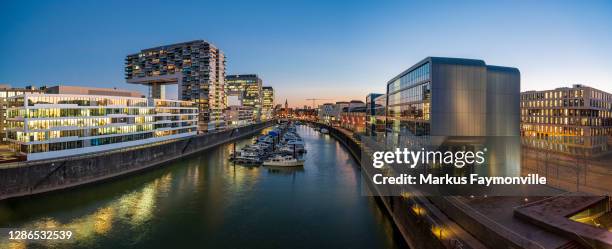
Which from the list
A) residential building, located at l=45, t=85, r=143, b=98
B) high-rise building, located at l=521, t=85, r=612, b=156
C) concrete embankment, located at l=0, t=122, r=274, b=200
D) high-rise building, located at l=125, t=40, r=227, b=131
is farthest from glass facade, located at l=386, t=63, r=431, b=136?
high-rise building, located at l=125, t=40, r=227, b=131

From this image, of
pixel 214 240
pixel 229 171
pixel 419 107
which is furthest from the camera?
pixel 229 171

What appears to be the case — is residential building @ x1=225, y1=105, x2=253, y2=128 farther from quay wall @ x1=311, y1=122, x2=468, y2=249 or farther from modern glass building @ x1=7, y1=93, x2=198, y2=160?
quay wall @ x1=311, y1=122, x2=468, y2=249

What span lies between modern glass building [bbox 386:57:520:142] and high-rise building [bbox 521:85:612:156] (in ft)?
61.6

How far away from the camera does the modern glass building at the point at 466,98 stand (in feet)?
88.6

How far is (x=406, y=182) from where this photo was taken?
25.0 metres

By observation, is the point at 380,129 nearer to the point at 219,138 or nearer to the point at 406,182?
the point at 406,182

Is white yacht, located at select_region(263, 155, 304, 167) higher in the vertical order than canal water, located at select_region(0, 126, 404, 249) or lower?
higher

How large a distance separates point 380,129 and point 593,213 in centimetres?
4230

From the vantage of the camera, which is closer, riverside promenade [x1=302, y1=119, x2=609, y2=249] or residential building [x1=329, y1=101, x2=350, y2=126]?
riverside promenade [x1=302, y1=119, x2=609, y2=249]

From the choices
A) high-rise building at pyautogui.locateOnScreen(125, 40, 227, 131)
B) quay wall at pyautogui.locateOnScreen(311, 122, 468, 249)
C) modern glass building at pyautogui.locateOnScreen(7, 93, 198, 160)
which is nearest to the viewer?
quay wall at pyautogui.locateOnScreen(311, 122, 468, 249)

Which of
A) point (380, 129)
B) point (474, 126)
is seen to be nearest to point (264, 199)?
point (474, 126)

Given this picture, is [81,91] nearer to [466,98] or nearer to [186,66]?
[466,98]

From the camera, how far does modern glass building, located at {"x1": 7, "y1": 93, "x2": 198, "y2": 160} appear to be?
121 feet

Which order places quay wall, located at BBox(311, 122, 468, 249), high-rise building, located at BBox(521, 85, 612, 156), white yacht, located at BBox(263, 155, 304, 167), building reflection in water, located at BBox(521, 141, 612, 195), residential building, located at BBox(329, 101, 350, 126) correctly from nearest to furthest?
quay wall, located at BBox(311, 122, 468, 249) < building reflection in water, located at BBox(521, 141, 612, 195) < high-rise building, located at BBox(521, 85, 612, 156) < white yacht, located at BBox(263, 155, 304, 167) < residential building, located at BBox(329, 101, 350, 126)
